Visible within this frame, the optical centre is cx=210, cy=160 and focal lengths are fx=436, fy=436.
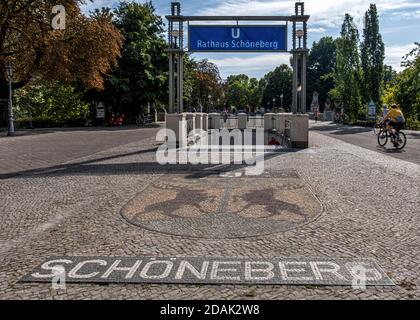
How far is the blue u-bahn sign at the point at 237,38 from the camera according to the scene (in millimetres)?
15570

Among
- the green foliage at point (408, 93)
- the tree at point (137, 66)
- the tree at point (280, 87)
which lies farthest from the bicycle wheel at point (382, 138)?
the tree at point (280, 87)

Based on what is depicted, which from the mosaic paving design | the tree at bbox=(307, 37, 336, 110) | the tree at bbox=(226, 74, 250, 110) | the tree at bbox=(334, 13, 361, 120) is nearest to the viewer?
the mosaic paving design

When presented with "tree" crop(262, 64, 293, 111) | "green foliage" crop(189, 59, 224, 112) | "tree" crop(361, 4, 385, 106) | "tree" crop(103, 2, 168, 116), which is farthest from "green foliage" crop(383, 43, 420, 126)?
"tree" crop(262, 64, 293, 111)

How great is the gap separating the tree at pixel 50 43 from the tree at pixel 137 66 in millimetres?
8463

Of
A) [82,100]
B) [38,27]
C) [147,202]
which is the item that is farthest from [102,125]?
[147,202]

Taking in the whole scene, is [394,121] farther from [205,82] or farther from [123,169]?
[205,82]

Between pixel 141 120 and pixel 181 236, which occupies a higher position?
pixel 141 120

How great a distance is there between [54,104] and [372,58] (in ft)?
96.2

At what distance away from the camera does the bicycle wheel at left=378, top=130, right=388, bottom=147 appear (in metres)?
17.2

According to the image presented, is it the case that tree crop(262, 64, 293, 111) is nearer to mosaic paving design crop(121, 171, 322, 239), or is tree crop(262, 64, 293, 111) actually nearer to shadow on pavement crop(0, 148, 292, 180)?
shadow on pavement crop(0, 148, 292, 180)

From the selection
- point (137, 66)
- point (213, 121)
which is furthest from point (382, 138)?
point (137, 66)

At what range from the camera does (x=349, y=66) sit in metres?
42.7

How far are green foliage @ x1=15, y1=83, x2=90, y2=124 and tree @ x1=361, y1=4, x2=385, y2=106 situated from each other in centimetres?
2609
